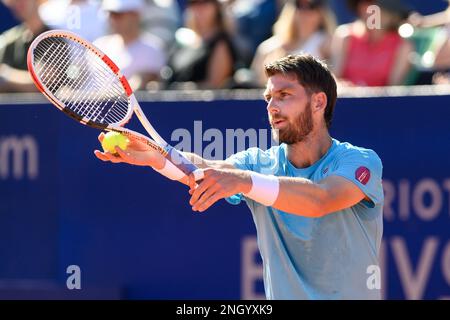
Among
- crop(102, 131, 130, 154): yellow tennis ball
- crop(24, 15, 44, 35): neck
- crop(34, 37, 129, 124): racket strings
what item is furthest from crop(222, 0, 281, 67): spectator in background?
crop(102, 131, 130, 154): yellow tennis ball

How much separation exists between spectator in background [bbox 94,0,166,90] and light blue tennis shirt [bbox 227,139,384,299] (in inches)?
141

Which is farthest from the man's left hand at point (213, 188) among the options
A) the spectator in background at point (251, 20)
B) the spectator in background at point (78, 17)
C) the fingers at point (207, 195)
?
the spectator in background at point (78, 17)

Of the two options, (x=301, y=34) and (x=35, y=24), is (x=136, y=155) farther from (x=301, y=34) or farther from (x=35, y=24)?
(x=35, y=24)

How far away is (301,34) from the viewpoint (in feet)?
26.7

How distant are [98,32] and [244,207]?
2.32 meters

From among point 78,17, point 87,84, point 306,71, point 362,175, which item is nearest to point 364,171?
point 362,175

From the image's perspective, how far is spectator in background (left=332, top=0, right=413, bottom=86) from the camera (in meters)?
7.78

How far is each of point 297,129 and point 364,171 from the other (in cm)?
33

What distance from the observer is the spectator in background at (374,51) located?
25.5 ft

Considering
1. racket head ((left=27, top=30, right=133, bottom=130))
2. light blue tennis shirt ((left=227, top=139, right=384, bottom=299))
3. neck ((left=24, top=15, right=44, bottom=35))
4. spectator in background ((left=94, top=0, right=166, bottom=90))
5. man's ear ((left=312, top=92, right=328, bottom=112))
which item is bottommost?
light blue tennis shirt ((left=227, top=139, right=384, bottom=299))

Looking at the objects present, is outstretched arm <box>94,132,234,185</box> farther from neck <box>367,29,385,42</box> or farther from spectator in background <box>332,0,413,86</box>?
neck <box>367,29,385,42</box>

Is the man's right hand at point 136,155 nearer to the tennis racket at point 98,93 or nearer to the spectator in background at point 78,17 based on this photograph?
the tennis racket at point 98,93
